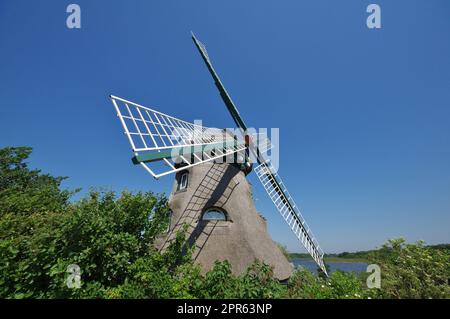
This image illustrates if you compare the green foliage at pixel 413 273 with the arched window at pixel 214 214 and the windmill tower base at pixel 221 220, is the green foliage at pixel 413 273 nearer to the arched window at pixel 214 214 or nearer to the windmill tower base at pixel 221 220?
the windmill tower base at pixel 221 220

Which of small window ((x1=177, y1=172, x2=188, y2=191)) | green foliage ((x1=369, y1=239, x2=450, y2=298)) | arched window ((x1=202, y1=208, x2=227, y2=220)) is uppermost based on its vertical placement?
small window ((x1=177, y1=172, x2=188, y2=191))

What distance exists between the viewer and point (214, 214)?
34.6 ft

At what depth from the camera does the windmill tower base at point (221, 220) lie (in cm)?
901

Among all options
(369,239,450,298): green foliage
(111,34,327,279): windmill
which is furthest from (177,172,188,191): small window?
(369,239,450,298): green foliage

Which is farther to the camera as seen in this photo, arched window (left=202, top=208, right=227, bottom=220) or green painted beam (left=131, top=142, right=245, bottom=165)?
arched window (left=202, top=208, right=227, bottom=220)

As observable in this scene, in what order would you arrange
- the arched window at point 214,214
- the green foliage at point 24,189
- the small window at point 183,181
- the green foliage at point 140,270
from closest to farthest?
the green foliage at point 140,270
the arched window at point 214,214
the small window at point 183,181
the green foliage at point 24,189

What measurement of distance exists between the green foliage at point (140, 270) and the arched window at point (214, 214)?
2.51 m

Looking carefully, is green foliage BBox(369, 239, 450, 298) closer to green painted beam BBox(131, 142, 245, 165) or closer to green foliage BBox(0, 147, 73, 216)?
green painted beam BBox(131, 142, 245, 165)

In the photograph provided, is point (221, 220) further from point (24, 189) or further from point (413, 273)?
point (24, 189)

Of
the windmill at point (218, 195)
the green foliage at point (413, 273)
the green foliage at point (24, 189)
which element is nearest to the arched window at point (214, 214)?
the windmill at point (218, 195)

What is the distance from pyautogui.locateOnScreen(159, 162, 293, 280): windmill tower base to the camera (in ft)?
29.6

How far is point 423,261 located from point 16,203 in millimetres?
21553
